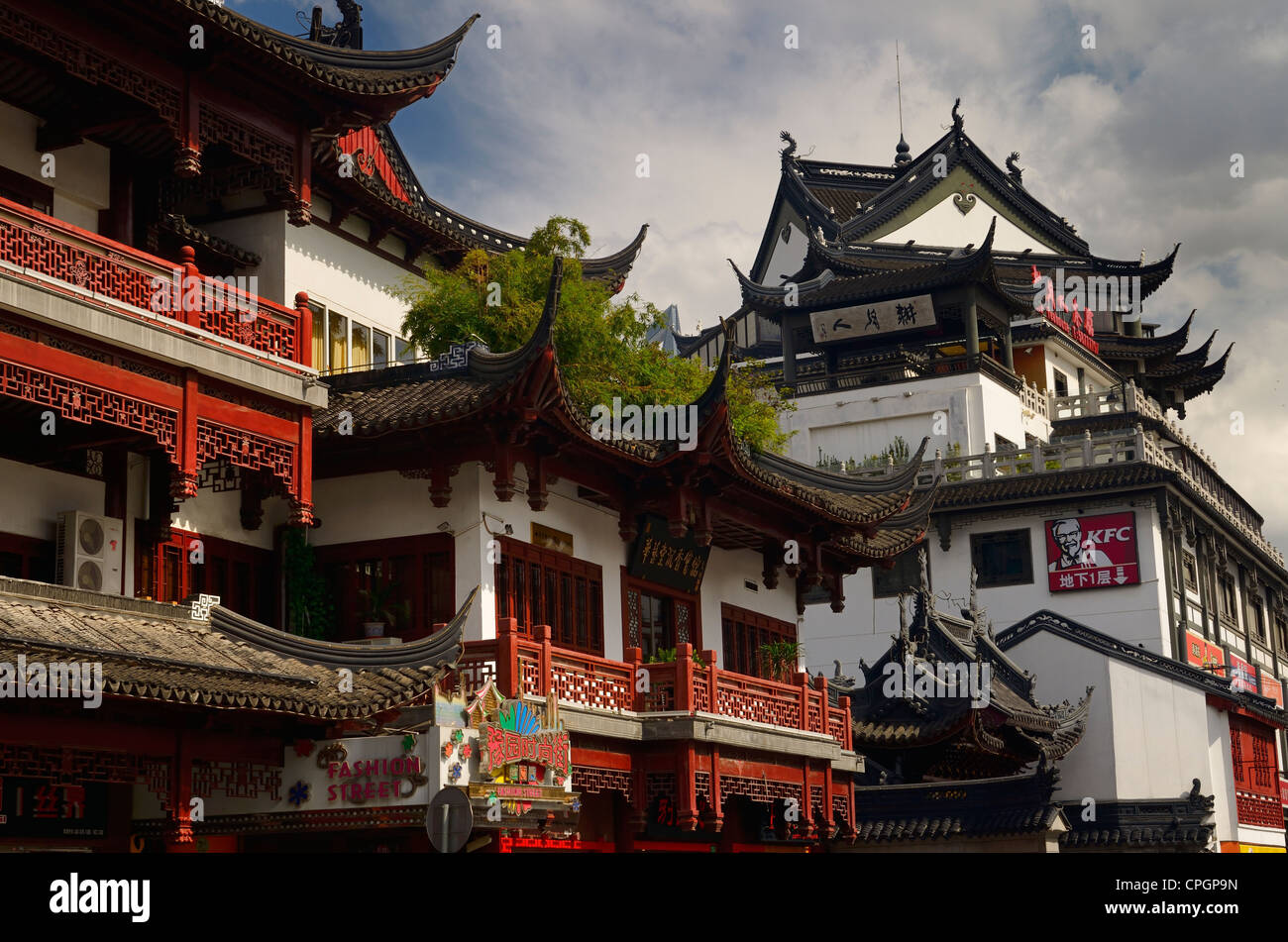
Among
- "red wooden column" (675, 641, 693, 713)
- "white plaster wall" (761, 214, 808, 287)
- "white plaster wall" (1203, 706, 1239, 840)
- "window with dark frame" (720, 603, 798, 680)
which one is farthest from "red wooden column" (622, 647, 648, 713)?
"white plaster wall" (761, 214, 808, 287)

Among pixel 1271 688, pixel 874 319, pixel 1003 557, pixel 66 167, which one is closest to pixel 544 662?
pixel 66 167

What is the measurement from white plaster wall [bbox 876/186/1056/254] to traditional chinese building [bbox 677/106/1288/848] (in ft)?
0.25

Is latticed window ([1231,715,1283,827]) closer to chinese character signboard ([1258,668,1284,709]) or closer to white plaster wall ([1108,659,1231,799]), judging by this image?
white plaster wall ([1108,659,1231,799])

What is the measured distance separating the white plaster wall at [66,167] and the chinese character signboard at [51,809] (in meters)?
5.96

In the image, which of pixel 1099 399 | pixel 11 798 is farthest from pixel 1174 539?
pixel 11 798

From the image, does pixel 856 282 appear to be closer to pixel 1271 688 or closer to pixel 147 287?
pixel 1271 688

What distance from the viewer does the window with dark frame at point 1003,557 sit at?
45.9 meters

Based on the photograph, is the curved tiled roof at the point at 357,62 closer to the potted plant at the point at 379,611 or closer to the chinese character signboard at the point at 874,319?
the potted plant at the point at 379,611

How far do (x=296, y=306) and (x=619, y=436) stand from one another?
4.34 meters

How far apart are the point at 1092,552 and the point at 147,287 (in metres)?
33.6

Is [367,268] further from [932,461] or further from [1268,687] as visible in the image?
[1268,687]

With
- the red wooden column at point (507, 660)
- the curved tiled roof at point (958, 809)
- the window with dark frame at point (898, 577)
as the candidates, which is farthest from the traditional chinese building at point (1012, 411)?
the red wooden column at point (507, 660)
